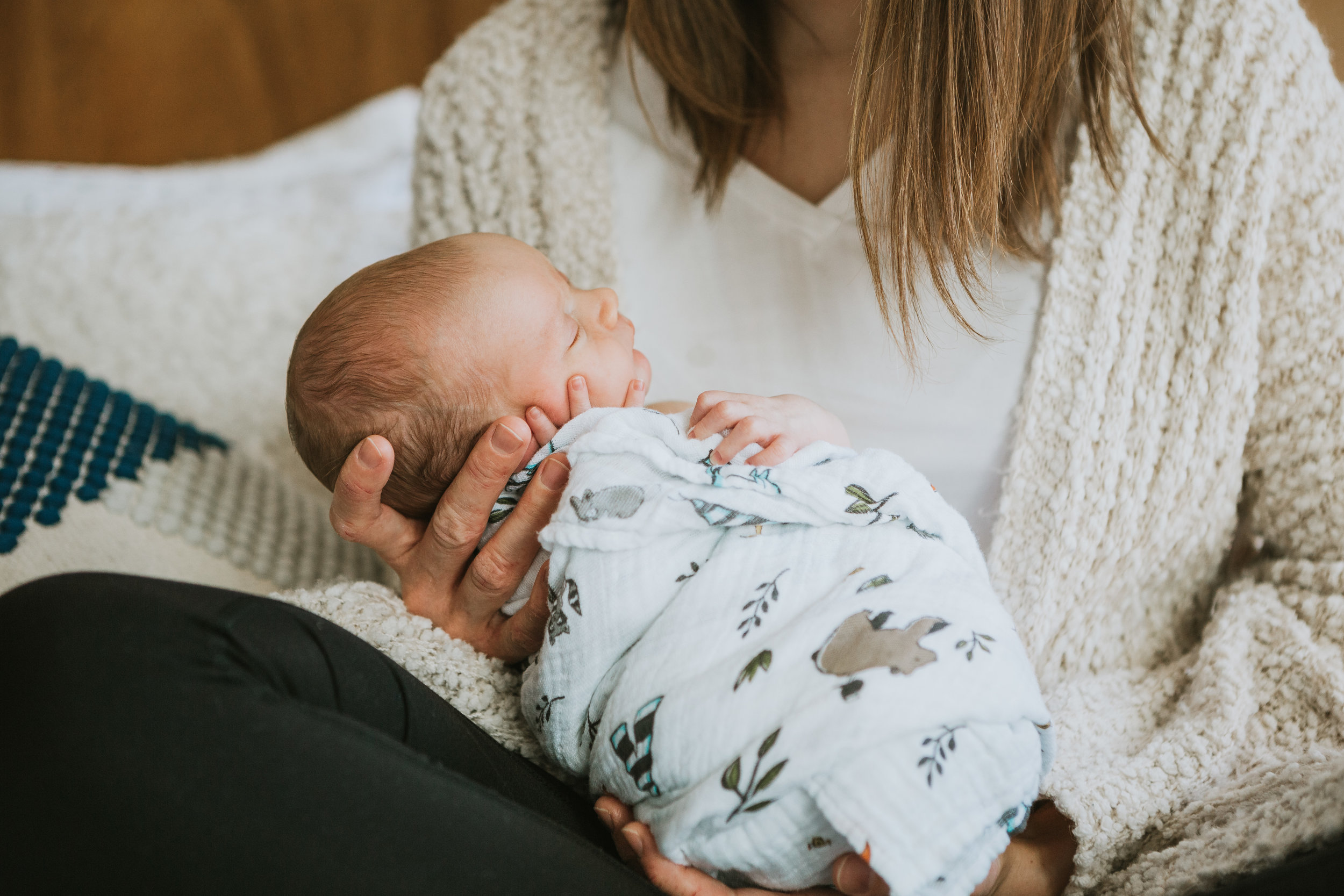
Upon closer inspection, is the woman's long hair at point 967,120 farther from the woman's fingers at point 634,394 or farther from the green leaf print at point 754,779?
the green leaf print at point 754,779

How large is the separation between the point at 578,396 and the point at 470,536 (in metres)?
0.15

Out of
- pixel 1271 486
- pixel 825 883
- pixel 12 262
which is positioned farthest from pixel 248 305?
pixel 1271 486

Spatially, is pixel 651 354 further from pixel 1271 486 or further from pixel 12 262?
pixel 12 262

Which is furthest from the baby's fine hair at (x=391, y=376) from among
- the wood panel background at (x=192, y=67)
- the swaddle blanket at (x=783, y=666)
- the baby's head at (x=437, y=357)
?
the wood panel background at (x=192, y=67)

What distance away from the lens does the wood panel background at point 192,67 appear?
1691mm

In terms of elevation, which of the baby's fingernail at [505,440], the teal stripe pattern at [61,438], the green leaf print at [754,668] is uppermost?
the baby's fingernail at [505,440]

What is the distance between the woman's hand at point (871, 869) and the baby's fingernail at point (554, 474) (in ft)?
0.78

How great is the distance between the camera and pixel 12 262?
124 cm

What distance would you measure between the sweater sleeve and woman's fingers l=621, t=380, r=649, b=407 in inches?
17.9

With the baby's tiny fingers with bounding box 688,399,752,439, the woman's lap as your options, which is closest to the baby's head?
the baby's tiny fingers with bounding box 688,399,752,439

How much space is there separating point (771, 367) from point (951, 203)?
27cm

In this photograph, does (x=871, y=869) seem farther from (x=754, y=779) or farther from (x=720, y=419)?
(x=720, y=419)

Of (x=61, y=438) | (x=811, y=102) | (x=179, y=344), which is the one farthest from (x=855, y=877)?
(x=179, y=344)

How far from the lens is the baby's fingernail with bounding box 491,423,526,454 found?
0.70 meters
